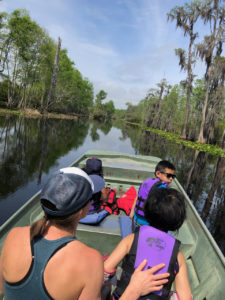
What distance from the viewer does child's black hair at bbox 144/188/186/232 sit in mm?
1375

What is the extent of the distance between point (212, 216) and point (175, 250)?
5.67 m

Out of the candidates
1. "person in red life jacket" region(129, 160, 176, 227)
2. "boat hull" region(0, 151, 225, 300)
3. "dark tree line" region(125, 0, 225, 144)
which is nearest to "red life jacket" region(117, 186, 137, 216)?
"boat hull" region(0, 151, 225, 300)

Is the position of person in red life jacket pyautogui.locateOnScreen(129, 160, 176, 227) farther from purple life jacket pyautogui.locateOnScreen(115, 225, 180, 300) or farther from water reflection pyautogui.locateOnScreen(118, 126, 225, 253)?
water reflection pyautogui.locateOnScreen(118, 126, 225, 253)

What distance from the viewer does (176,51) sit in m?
27.2

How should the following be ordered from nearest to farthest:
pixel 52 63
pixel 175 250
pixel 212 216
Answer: pixel 175 250 < pixel 212 216 < pixel 52 63

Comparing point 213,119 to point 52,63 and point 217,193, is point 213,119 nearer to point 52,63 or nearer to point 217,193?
point 217,193

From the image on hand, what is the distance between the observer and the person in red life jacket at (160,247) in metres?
1.32

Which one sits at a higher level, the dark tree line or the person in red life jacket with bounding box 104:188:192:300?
the dark tree line

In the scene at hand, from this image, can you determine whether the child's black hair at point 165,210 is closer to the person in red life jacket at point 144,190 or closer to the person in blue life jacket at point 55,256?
the person in blue life jacket at point 55,256

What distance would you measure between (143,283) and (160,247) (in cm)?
26

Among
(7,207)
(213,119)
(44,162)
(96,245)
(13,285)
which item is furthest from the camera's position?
(213,119)

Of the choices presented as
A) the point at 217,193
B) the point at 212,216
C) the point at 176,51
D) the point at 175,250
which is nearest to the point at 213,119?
the point at 176,51

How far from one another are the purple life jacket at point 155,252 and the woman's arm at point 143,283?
0.17ft

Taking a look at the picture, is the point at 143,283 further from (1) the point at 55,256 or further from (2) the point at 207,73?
(2) the point at 207,73
